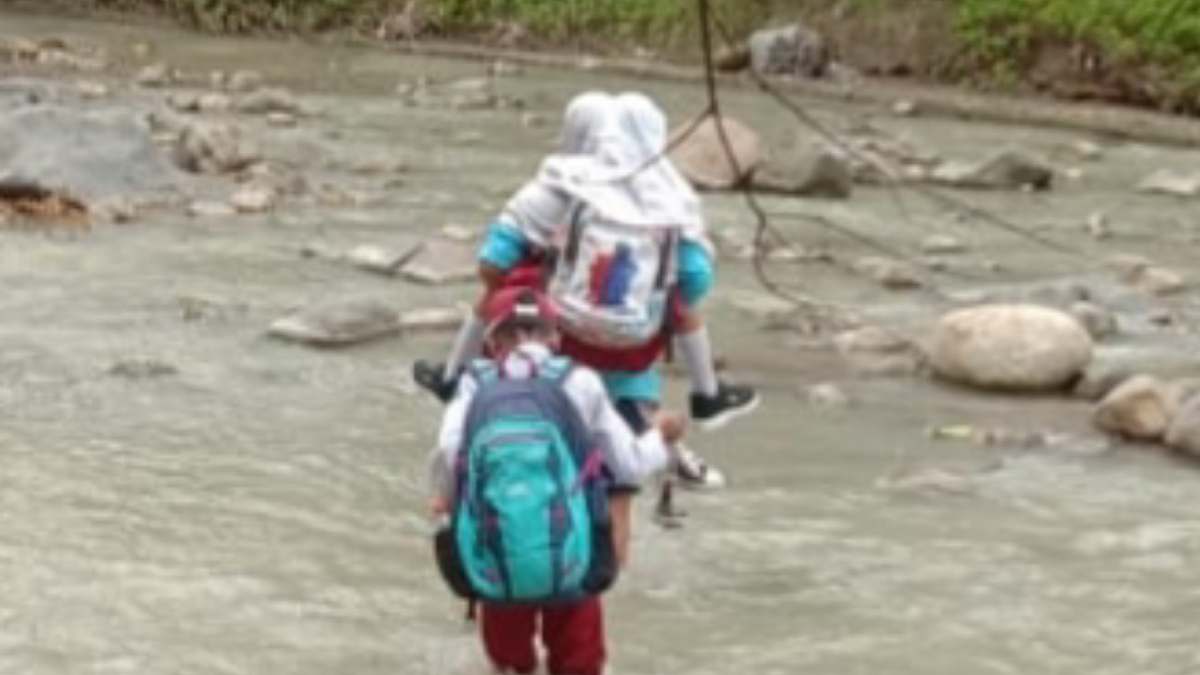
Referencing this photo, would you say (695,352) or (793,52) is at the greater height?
(695,352)

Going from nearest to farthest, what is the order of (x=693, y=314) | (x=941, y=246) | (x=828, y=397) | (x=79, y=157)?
(x=693, y=314), (x=828, y=397), (x=941, y=246), (x=79, y=157)

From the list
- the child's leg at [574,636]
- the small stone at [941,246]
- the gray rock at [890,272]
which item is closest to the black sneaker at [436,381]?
the child's leg at [574,636]

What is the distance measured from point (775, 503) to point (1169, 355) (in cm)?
306

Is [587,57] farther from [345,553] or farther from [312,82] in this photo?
[345,553]

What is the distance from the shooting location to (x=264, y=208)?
41.9 ft

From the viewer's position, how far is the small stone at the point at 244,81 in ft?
63.3

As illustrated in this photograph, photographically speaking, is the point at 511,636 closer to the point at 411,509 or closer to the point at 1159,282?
the point at 411,509

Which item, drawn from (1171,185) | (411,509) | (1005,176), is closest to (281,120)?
(1005,176)

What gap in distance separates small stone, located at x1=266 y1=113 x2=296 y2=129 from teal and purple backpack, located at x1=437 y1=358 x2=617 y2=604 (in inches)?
498

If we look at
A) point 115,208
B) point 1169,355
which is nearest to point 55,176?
point 115,208

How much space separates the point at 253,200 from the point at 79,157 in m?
1.00

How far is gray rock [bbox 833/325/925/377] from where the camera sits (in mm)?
8953

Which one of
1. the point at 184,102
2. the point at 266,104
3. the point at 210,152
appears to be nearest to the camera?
the point at 210,152

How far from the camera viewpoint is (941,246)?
1212cm
